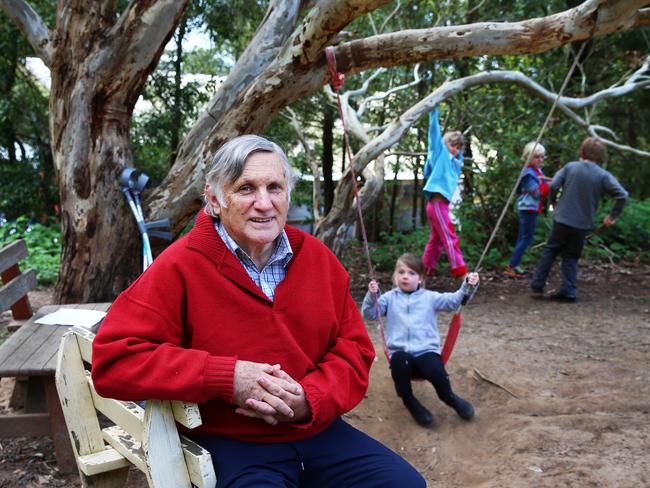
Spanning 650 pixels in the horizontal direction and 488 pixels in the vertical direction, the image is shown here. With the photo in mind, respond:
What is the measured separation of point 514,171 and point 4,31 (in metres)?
8.13

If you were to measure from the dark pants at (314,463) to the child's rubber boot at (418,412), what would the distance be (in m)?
2.04

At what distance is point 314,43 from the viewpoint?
14.2 feet

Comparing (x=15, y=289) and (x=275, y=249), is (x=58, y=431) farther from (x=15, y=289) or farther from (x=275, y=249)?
(x=275, y=249)

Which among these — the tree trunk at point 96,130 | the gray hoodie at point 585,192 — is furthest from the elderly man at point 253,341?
the gray hoodie at point 585,192

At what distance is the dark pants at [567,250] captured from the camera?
7.04 meters

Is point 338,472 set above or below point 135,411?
below

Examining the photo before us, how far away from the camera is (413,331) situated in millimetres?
4023

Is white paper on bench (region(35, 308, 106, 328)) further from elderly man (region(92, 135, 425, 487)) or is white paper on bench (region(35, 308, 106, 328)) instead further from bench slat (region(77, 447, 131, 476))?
elderly man (region(92, 135, 425, 487))

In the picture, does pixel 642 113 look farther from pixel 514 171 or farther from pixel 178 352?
pixel 178 352

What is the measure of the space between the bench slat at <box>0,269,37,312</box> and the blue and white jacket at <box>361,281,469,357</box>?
2233 mm

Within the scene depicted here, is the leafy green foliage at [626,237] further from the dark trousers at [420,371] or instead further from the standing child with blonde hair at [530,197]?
the dark trousers at [420,371]

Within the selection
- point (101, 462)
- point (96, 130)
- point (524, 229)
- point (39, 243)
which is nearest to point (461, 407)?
point (101, 462)

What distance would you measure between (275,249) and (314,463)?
0.75 m

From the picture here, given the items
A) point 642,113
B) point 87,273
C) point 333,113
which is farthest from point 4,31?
point 642,113
